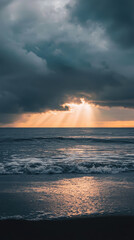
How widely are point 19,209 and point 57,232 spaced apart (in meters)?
1.51

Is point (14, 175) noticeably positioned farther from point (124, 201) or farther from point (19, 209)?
point (124, 201)

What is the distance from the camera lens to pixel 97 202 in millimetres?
5664

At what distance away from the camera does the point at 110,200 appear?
584cm

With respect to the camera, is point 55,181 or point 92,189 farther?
point 55,181

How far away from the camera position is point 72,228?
170 inches

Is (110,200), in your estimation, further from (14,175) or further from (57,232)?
(14,175)

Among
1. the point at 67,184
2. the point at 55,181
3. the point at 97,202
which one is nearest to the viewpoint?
the point at 97,202

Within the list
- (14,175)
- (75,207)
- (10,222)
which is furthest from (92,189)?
(14,175)

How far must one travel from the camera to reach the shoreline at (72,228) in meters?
4.06

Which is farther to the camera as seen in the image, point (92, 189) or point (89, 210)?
point (92, 189)

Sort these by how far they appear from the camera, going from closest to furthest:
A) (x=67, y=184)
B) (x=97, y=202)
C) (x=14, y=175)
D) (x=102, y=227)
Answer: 1. (x=102, y=227)
2. (x=97, y=202)
3. (x=67, y=184)
4. (x=14, y=175)

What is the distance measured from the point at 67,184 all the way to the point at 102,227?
11.6 feet

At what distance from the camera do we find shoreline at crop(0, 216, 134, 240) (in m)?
4.06

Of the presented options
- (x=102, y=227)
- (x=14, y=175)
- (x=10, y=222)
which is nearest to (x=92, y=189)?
(x=102, y=227)
